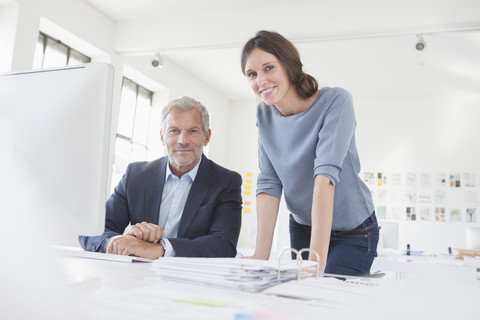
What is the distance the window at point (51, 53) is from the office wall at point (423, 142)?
14.3ft

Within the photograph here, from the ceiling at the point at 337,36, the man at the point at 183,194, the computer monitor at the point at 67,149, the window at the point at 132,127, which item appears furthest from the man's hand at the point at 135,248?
the window at the point at 132,127

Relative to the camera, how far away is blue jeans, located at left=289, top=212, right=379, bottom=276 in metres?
1.33

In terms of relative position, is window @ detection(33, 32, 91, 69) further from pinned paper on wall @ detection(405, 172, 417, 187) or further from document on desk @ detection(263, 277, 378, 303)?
pinned paper on wall @ detection(405, 172, 417, 187)

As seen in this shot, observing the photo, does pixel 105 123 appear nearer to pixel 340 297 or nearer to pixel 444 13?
pixel 340 297

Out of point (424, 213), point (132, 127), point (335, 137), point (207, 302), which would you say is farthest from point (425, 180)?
point (207, 302)

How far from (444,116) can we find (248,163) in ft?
11.1

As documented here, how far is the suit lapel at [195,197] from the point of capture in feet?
5.47

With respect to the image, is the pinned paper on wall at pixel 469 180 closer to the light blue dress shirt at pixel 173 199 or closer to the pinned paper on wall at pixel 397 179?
the pinned paper on wall at pixel 397 179

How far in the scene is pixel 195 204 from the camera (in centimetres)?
169

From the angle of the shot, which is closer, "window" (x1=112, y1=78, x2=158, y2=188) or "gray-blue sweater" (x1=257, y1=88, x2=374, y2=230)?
"gray-blue sweater" (x1=257, y1=88, x2=374, y2=230)

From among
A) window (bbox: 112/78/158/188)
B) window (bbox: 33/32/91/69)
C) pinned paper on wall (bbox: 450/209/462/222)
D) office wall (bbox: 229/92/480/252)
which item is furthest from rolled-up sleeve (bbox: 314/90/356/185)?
pinned paper on wall (bbox: 450/209/462/222)

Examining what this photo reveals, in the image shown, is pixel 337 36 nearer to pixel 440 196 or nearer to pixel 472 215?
pixel 440 196

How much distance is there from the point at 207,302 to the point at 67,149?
44cm

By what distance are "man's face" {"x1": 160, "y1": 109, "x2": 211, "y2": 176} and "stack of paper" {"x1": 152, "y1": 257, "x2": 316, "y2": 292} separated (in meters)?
1.06
